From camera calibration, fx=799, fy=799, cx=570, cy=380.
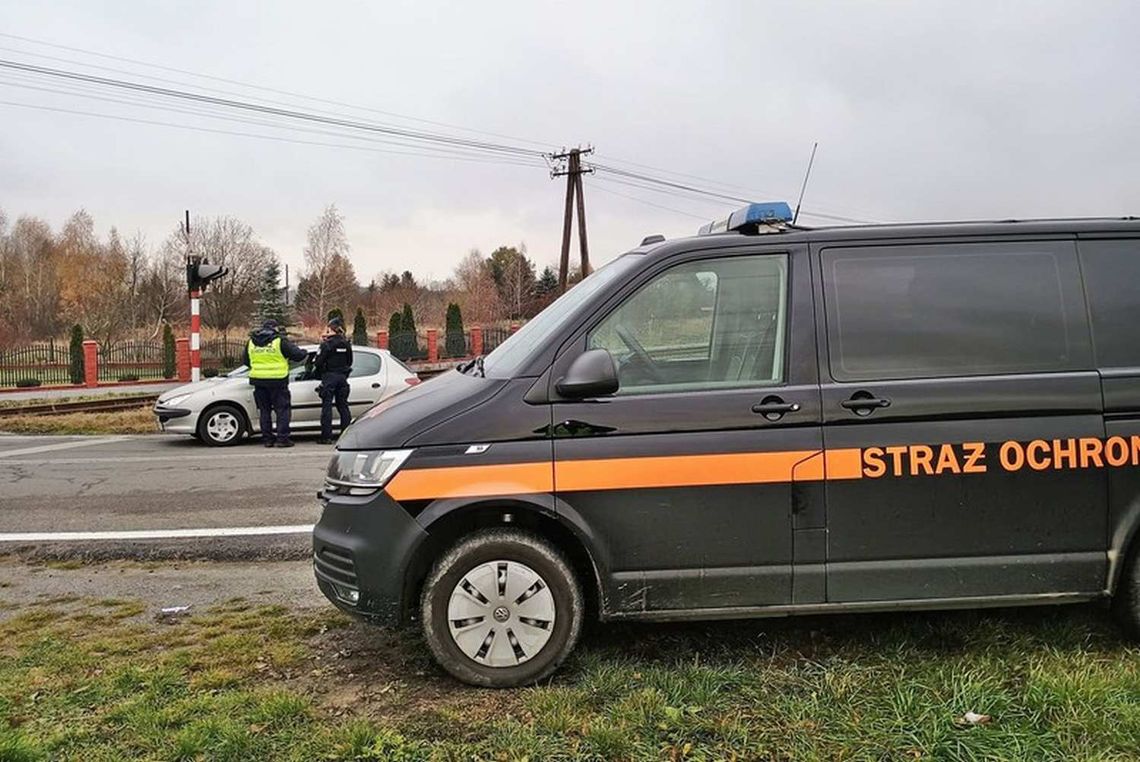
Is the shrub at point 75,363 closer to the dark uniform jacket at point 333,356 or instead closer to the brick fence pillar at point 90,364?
the brick fence pillar at point 90,364

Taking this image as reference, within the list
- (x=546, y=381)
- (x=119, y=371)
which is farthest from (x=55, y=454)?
(x=119, y=371)

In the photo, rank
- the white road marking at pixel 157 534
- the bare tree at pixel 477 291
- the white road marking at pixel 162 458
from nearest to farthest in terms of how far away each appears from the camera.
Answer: the white road marking at pixel 157 534, the white road marking at pixel 162 458, the bare tree at pixel 477 291

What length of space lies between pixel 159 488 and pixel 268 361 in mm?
2857

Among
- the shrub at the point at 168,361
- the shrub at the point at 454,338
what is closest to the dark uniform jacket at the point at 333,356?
the shrub at the point at 168,361

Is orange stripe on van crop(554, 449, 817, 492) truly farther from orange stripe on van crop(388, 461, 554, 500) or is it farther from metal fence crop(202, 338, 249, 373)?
metal fence crop(202, 338, 249, 373)

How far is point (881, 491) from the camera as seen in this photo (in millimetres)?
3283

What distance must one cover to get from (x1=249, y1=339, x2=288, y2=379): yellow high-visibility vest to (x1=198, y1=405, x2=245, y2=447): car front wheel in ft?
3.42

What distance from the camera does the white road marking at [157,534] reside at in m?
5.97

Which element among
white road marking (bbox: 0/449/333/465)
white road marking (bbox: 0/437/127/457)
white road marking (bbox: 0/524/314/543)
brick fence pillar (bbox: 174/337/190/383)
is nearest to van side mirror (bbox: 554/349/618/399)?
white road marking (bbox: 0/524/314/543)

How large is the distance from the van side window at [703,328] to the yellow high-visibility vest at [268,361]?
8111 mm

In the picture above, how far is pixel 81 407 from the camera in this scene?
1736 centimetres

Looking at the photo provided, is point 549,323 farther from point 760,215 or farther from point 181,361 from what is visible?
point 181,361

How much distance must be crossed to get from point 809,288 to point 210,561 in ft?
14.2

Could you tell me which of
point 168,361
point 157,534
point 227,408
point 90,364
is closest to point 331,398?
point 227,408
